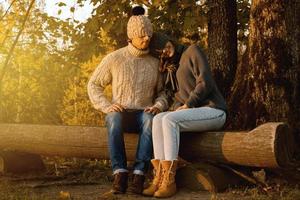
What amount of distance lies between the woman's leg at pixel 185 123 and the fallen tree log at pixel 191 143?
0.48 feet

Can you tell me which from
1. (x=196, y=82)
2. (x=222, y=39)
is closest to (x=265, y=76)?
(x=196, y=82)

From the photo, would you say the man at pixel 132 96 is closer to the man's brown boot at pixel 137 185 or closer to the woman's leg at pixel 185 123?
the man's brown boot at pixel 137 185

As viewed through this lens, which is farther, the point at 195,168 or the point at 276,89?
the point at 276,89

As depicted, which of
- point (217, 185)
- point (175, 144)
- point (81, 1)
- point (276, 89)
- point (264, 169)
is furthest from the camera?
point (81, 1)

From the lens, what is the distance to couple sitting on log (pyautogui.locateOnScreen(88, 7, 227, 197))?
5699mm

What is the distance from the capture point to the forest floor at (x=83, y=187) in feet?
18.9

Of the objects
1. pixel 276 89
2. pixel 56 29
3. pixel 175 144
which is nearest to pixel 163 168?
pixel 175 144

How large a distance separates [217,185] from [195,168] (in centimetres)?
28

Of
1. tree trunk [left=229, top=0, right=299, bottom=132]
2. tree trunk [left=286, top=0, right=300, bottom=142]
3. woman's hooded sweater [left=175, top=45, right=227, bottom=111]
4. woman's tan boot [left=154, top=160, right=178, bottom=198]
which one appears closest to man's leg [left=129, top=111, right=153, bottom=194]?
woman's tan boot [left=154, top=160, right=178, bottom=198]

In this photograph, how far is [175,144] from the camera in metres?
5.65

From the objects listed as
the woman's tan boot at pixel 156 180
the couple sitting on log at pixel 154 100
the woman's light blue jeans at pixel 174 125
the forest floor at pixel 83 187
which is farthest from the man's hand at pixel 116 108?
the forest floor at pixel 83 187

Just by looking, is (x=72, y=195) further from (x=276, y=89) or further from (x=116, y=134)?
(x=276, y=89)

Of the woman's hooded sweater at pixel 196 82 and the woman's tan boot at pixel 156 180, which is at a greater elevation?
the woman's hooded sweater at pixel 196 82

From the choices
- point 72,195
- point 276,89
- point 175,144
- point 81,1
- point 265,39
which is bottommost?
point 72,195
